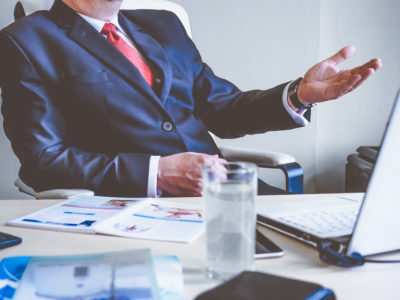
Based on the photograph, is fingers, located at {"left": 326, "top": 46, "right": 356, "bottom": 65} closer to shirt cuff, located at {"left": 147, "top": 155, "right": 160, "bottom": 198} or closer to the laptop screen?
shirt cuff, located at {"left": 147, "top": 155, "right": 160, "bottom": 198}

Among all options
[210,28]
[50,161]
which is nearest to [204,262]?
[50,161]

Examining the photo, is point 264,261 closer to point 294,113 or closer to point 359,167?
point 294,113

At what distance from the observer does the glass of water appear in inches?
20.9

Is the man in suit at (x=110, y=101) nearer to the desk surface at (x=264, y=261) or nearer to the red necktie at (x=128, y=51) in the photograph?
the red necktie at (x=128, y=51)

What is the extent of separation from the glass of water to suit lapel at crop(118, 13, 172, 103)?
0.88 metres

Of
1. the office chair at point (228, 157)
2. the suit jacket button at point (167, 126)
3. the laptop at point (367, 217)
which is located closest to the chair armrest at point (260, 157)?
the office chair at point (228, 157)

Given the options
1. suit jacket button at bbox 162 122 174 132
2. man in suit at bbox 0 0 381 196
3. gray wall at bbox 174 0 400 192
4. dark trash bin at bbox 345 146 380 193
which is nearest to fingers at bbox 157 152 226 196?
man in suit at bbox 0 0 381 196

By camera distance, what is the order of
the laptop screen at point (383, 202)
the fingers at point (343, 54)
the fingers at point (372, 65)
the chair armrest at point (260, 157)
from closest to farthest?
the laptop screen at point (383, 202)
the fingers at point (372, 65)
the fingers at point (343, 54)
the chair armrest at point (260, 157)

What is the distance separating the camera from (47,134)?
47.9 inches

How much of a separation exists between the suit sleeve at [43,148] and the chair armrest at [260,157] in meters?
0.39

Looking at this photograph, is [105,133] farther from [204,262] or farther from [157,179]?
[204,262]

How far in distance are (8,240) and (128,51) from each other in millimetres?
899

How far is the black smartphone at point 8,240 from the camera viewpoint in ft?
2.14

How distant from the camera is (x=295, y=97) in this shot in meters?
1.37
